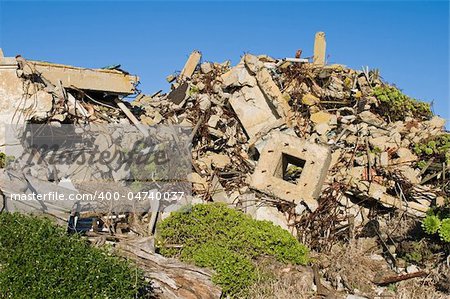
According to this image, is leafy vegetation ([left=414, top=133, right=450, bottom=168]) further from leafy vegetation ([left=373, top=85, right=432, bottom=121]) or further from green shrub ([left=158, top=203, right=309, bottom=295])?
green shrub ([left=158, top=203, right=309, bottom=295])

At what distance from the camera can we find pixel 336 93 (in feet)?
38.1

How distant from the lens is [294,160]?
998 centimetres

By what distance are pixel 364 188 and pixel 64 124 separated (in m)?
5.59

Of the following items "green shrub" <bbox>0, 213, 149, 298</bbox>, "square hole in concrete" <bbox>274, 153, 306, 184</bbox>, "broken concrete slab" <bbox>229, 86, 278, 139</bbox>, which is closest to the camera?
"green shrub" <bbox>0, 213, 149, 298</bbox>

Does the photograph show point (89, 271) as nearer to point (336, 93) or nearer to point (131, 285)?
point (131, 285)

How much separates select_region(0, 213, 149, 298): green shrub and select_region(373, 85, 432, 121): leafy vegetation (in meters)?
7.30

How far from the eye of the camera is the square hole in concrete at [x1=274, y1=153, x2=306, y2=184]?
32.3ft

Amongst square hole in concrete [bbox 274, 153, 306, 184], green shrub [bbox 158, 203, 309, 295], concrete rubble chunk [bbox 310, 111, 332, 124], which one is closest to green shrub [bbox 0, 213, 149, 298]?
green shrub [bbox 158, 203, 309, 295]

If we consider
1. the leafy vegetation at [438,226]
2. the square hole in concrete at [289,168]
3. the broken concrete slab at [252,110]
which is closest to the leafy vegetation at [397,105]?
the broken concrete slab at [252,110]

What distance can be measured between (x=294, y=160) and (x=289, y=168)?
462mm

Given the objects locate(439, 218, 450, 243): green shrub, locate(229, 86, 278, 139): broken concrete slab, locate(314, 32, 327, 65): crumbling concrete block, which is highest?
locate(314, 32, 327, 65): crumbling concrete block

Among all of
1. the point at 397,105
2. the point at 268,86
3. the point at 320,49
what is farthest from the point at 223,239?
the point at 320,49

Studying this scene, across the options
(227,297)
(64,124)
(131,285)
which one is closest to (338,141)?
Result: (227,297)

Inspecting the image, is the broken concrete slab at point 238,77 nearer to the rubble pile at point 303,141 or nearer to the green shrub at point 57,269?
the rubble pile at point 303,141
